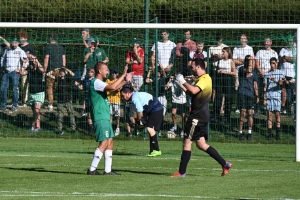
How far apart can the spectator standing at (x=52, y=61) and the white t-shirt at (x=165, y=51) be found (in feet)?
8.35

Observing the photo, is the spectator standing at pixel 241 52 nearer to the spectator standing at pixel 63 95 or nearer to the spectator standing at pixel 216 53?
the spectator standing at pixel 216 53

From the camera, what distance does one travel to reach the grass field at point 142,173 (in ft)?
37.9

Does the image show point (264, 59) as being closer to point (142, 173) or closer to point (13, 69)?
point (13, 69)

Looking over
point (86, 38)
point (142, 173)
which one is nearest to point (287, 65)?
point (86, 38)

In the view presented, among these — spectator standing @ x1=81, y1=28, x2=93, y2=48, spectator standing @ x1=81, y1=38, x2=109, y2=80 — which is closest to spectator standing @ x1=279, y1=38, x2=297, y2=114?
spectator standing @ x1=81, y1=38, x2=109, y2=80

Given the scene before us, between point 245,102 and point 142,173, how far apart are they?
7421 mm

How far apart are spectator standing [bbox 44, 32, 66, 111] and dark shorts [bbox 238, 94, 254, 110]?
4.73 metres

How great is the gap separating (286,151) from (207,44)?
359 centimetres

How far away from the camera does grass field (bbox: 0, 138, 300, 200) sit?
37.9 ft

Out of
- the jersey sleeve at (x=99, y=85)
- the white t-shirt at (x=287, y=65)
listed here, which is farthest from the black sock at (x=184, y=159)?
the white t-shirt at (x=287, y=65)

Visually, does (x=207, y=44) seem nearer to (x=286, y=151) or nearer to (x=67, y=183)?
(x=286, y=151)

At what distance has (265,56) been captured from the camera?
802 inches

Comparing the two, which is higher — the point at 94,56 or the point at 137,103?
the point at 94,56

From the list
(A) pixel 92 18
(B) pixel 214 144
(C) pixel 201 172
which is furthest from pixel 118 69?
(C) pixel 201 172
